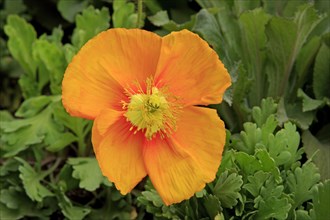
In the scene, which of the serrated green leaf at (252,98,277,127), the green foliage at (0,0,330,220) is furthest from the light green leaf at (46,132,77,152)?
the serrated green leaf at (252,98,277,127)

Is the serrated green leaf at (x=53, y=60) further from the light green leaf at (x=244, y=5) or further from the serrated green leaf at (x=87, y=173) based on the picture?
the light green leaf at (x=244, y=5)

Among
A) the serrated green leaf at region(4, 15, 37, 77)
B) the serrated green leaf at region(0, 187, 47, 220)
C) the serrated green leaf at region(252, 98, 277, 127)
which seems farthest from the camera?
the serrated green leaf at region(4, 15, 37, 77)

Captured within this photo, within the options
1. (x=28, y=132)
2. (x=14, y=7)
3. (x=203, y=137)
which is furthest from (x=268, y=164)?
(x=14, y=7)

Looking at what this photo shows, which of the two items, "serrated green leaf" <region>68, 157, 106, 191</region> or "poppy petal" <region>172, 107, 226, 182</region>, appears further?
"serrated green leaf" <region>68, 157, 106, 191</region>

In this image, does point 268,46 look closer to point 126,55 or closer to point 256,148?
point 256,148

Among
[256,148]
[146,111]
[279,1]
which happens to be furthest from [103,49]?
[279,1]

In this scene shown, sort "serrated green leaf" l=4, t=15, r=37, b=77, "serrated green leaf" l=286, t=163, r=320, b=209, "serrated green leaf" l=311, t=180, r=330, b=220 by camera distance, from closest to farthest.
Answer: "serrated green leaf" l=311, t=180, r=330, b=220 < "serrated green leaf" l=286, t=163, r=320, b=209 < "serrated green leaf" l=4, t=15, r=37, b=77

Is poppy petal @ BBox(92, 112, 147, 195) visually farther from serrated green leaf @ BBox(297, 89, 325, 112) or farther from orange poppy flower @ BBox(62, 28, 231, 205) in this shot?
serrated green leaf @ BBox(297, 89, 325, 112)
